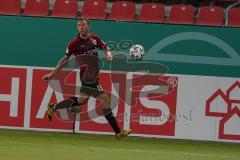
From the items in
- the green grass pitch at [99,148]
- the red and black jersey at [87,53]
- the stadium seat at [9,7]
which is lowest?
the green grass pitch at [99,148]

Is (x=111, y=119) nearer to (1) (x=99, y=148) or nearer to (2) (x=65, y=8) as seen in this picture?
(1) (x=99, y=148)

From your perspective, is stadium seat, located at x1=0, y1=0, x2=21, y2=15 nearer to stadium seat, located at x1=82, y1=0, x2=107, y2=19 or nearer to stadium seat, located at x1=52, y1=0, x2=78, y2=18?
stadium seat, located at x1=52, y1=0, x2=78, y2=18

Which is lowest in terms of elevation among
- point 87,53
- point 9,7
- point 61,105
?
point 61,105

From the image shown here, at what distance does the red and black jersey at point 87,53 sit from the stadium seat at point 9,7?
2.47 meters

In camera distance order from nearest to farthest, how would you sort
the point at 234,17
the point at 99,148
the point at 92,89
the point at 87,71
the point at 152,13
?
the point at 99,148
the point at 92,89
the point at 87,71
the point at 234,17
the point at 152,13

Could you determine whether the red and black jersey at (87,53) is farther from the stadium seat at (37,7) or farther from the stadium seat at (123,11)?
the stadium seat at (37,7)

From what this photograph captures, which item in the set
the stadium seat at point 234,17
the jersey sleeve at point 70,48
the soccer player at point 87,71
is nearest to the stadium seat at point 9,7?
the soccer player at point 87,71

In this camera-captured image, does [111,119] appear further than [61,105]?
No

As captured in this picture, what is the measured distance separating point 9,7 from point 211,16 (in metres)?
4.35

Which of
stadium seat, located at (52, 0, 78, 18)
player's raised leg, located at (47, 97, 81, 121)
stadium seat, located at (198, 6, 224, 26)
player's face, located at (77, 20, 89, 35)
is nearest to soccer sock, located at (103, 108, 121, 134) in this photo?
player's raised leg, located at (47, 97, 81, 121)

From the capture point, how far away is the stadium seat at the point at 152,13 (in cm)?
1501

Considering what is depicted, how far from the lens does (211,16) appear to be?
14766mm

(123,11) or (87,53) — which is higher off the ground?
(123,11)

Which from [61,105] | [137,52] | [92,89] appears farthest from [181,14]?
[61,105]
